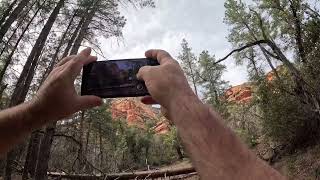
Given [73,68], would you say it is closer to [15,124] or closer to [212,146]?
[15,124]

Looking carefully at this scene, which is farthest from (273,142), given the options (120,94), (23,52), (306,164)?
(120,94)

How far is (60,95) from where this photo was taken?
5.28 feet

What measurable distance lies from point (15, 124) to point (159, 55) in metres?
0.65

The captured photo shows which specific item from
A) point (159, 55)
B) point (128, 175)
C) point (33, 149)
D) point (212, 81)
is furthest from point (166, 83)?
point (212, 81)

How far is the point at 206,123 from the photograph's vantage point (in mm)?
1001

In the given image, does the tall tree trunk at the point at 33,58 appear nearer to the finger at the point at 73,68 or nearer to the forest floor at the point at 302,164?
the forest floor at the point at 302,164

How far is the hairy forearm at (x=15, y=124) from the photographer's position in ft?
5.15

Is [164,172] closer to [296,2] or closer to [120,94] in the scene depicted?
[296,2]

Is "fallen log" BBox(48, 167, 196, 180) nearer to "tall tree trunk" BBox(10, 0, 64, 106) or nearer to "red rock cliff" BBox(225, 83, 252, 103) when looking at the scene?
"tall tree trunk" BBox(10, 0, 64, 106)

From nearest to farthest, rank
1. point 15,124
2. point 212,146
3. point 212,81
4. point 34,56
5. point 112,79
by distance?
point 212,146 → point 15,124 → point 112,79 → point 34,56 → point 212,81

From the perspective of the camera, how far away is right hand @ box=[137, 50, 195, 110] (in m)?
1.13

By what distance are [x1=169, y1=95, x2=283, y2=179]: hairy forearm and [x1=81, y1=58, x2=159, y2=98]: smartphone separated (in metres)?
0.70

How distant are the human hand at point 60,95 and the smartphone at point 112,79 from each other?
16 cm

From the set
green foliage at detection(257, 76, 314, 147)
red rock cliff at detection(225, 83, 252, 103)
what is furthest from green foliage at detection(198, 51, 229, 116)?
green foliage at detection(257, 76, 314, 147)
